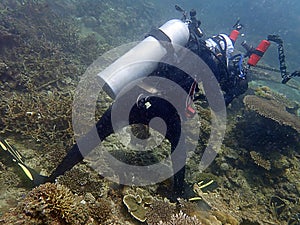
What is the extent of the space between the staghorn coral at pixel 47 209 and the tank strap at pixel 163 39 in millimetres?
2651

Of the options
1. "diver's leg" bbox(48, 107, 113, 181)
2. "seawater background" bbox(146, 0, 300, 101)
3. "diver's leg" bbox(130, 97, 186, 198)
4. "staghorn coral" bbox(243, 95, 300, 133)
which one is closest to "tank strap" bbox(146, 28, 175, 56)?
"diver's leg" bbox(130, 97, 186, 198)

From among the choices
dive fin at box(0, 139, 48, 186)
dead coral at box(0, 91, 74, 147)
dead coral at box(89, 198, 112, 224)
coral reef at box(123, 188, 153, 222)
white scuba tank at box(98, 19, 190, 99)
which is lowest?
dead coral at box(0, 91, 74, 147)

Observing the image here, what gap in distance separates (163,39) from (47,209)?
3.06 metres

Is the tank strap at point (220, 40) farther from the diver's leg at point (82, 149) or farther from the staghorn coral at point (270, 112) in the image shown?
the staghorn coral at point (270, 112)

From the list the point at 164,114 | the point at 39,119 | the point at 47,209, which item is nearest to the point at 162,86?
the point at 164,114

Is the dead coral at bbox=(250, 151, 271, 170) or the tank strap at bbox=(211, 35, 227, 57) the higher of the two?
the tank strap at bbox=(211, 35, 227, 57)

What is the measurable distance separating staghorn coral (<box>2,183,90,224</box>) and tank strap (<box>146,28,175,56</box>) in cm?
265

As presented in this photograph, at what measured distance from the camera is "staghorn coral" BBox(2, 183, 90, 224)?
8.62 feet

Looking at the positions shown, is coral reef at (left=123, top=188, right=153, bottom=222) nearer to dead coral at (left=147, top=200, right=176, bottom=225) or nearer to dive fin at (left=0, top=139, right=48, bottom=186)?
dead coral at (left=147, top=200, right=176, bottom=225)

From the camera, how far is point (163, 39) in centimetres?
424

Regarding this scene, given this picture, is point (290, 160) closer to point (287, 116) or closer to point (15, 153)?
point (287, 116)

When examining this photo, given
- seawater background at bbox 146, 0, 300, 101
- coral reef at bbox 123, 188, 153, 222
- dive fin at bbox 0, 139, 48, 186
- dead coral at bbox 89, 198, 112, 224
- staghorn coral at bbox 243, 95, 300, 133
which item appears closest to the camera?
dead coral at bbox 89, 198, 112, 224

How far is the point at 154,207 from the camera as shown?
13.6ft

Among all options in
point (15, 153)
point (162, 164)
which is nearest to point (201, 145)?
point (162, 164)
